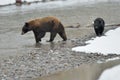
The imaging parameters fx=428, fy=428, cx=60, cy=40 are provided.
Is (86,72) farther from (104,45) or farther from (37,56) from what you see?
(104,45)

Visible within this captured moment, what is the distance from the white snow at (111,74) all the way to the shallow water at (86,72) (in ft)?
0.22

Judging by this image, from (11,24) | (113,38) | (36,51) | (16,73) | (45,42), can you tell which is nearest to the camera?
(16,73)

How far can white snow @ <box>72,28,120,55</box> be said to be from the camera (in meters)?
15.3

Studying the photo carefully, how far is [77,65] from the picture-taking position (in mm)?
13289

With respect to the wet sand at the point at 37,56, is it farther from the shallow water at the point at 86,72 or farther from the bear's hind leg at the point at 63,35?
the shallow water at the point at 86,72

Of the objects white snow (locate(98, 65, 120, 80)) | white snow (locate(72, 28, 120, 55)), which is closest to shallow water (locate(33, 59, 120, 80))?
white snow (locate(98, 65, 120, 80))

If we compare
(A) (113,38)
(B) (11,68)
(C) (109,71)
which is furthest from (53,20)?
(C) (109,71)

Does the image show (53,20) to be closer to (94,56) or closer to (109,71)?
(94,56)

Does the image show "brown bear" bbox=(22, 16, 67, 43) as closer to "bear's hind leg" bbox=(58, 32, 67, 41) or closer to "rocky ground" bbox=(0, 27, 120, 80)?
"bear's hind leg" bbox=(58, 32, 67, 41)

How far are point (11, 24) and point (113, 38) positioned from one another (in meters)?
10.6

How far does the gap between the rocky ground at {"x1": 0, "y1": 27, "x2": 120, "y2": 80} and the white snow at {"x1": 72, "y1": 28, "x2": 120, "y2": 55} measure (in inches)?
18.1

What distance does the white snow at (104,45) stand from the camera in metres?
15.3

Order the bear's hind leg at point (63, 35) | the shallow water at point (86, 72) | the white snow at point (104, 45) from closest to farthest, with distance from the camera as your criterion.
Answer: the shallow water at point (86, 72), the white snow at point (104, 45), the bear's hind leg at point (63, 35)

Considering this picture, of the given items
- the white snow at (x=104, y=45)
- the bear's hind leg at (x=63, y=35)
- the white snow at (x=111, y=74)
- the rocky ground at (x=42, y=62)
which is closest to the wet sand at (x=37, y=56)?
the rocky ground at (x=42, y=62)
